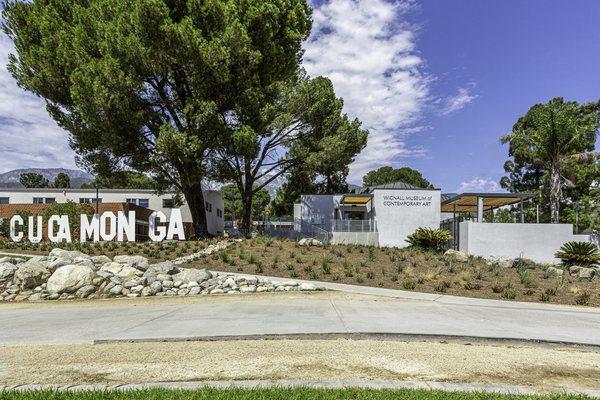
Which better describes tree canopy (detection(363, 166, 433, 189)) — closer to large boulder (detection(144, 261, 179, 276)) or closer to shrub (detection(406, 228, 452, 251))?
shrub (detection(406, 228, 452, 251))

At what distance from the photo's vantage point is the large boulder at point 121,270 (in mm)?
Result: 12727

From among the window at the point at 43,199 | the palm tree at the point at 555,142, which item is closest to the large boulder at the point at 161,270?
the palm tree at the point at 555,142

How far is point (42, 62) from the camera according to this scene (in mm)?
22984

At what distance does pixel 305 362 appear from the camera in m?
5.22

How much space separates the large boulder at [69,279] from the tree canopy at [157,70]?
9.58 m

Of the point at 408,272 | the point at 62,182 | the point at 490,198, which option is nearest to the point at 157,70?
the point at 408,272

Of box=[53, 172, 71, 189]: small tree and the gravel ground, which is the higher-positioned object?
box=[53, 172, 71, 189]: small tree

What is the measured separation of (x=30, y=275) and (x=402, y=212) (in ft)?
84.7

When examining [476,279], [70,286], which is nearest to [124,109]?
[70,286]

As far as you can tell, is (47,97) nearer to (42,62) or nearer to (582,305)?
(42,62)

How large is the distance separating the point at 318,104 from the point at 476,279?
19.4 metres

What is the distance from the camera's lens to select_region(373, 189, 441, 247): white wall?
105 ft

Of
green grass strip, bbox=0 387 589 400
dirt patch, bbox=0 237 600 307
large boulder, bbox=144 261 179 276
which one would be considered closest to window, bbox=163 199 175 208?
dirt patch, bbox=0 237 600 307

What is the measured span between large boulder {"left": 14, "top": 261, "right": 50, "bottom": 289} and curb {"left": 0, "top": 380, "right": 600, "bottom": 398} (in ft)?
30.6
